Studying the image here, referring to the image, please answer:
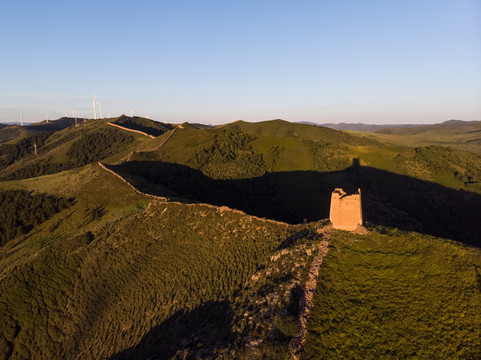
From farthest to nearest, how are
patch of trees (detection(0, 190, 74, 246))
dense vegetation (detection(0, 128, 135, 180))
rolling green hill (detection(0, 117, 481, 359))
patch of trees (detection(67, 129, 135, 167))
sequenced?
patch of trees (detection(67, 129, 135, 167))
dense vegetation (detection(0, 128, 135, 180))
patch of trees (detection(0, 190, 74, 246))
rolling green hill (detection(0, 117, 481, 359))

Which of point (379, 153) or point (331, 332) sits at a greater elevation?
point (379, 153)

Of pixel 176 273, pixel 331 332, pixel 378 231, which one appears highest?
pixel 378 231

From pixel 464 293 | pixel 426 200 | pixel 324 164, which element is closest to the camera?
pixel 464 293

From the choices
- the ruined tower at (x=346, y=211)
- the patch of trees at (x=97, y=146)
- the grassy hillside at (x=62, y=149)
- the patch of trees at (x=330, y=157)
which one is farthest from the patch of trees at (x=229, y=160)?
the patch of trees at (x=97, y=146)

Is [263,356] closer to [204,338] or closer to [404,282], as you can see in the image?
[204,338]

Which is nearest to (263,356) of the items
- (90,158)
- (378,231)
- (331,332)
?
(331,332)

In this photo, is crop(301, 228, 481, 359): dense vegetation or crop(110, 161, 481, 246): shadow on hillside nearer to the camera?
crop(301, 228, 481, 359): dense vegetation

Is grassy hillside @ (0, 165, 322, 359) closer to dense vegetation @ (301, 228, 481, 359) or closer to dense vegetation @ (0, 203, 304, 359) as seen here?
dense vegetation @ (0, 203, 304, 359)

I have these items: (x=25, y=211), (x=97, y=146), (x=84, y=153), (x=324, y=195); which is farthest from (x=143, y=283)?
(x=97, y=146)

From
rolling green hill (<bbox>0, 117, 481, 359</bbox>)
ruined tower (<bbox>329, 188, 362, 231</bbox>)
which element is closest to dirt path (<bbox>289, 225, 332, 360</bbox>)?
rolling green hill (<bbox>0, 117, 481, 359</bbox>)
